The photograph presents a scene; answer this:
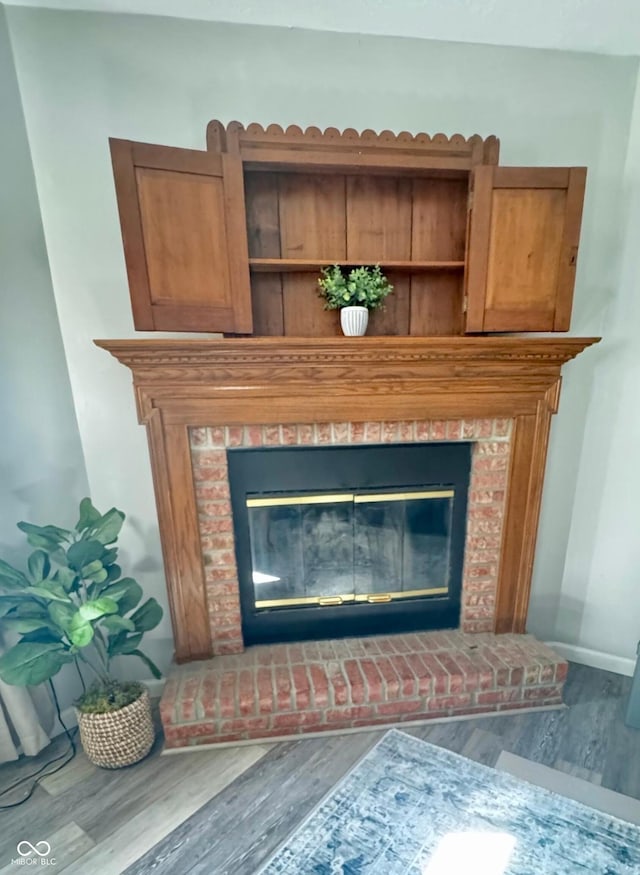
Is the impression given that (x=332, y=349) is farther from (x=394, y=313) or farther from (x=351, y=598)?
(x=351, y=598)

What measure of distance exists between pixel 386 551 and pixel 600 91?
6.49 feet

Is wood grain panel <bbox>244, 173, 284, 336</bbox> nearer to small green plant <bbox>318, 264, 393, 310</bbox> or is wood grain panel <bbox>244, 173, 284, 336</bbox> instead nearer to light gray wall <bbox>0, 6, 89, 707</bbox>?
small green plant <bbox>318, 264, 393, 310</bbox>

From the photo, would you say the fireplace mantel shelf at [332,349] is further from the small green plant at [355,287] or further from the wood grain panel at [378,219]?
the wood grain panel at [378,219]

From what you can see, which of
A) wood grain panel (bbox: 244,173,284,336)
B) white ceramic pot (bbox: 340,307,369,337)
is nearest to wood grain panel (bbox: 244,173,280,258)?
wood grain panel (bbox: 244,173,284,336)

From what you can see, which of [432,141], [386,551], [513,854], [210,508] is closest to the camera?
[513,854]

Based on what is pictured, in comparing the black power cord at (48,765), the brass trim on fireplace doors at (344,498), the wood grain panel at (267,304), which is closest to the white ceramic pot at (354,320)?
the wood grain panel at (267,304)

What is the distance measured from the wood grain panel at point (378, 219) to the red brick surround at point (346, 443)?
2.15ft

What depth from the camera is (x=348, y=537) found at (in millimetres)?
1752

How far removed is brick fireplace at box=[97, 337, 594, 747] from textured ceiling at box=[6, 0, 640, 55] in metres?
1.04

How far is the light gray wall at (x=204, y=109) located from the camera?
1.35m

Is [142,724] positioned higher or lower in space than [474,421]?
lower

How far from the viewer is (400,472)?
5.46ft

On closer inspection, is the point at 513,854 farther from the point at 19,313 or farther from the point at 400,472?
the point at 19,313

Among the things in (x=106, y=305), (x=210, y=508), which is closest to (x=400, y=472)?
(x=210, y=508)
